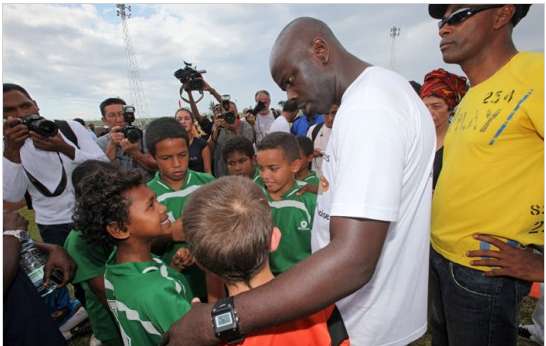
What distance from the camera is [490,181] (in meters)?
1.52

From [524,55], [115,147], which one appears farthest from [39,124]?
[524,55]

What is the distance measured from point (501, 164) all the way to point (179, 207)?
2093 mm

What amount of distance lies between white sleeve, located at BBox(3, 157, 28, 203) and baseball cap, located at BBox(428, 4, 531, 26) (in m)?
3.38

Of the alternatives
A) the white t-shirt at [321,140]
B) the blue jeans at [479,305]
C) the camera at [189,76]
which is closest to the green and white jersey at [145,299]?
the blue jeans at [479,305]

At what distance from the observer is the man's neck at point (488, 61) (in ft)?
5.31

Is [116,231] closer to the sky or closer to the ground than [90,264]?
closer to the sky

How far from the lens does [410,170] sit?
43.9 inches

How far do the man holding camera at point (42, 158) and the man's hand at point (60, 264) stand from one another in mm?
1405

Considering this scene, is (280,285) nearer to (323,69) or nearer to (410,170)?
(410,170)

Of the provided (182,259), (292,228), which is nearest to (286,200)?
(292,228)

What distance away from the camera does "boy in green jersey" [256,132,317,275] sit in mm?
2686

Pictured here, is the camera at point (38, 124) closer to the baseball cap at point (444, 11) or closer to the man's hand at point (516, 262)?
the baseball cap at point (444, 11)

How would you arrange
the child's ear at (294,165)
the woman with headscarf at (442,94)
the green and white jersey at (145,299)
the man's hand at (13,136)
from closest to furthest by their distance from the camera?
1. the green and white jersey at (145,299)
2. the man's hand at (13,136)
3. the woman with headscarf at (442,94)
4. the child's ear at (294,165)

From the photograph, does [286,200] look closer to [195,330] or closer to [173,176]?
[173,176]
